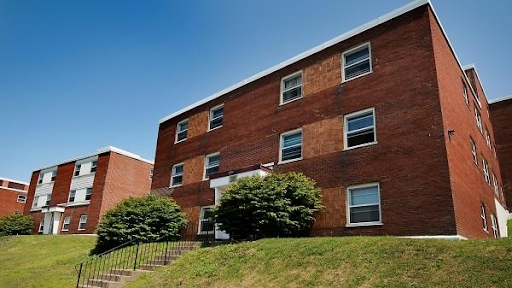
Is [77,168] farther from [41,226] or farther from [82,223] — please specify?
[41,226]

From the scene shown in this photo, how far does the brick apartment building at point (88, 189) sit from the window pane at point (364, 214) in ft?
92.5

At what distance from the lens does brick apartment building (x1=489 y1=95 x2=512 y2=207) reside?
25172mm

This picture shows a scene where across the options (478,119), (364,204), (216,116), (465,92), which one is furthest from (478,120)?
(216,116)

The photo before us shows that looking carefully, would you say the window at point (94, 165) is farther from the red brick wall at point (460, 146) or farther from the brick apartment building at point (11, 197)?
the red brick wall at point (460, 146)

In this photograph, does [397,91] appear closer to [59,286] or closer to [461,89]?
[461,89]

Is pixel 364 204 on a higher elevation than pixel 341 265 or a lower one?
higher

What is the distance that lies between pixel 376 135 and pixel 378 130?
0.21 meters

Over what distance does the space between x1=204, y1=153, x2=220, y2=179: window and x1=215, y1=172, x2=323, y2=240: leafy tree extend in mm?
6240

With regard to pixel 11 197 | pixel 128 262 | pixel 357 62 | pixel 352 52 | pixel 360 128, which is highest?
pixel 352 52

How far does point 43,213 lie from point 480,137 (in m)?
42.4

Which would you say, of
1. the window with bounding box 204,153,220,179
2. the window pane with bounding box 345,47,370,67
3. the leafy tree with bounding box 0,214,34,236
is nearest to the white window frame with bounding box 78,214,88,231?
the leafy tree with bounding box 0,214,34,236

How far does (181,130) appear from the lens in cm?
2644

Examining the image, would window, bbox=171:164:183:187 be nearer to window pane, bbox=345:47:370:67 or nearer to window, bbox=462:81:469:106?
window pane, bbox=345:47:370:67

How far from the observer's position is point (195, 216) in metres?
22.0
